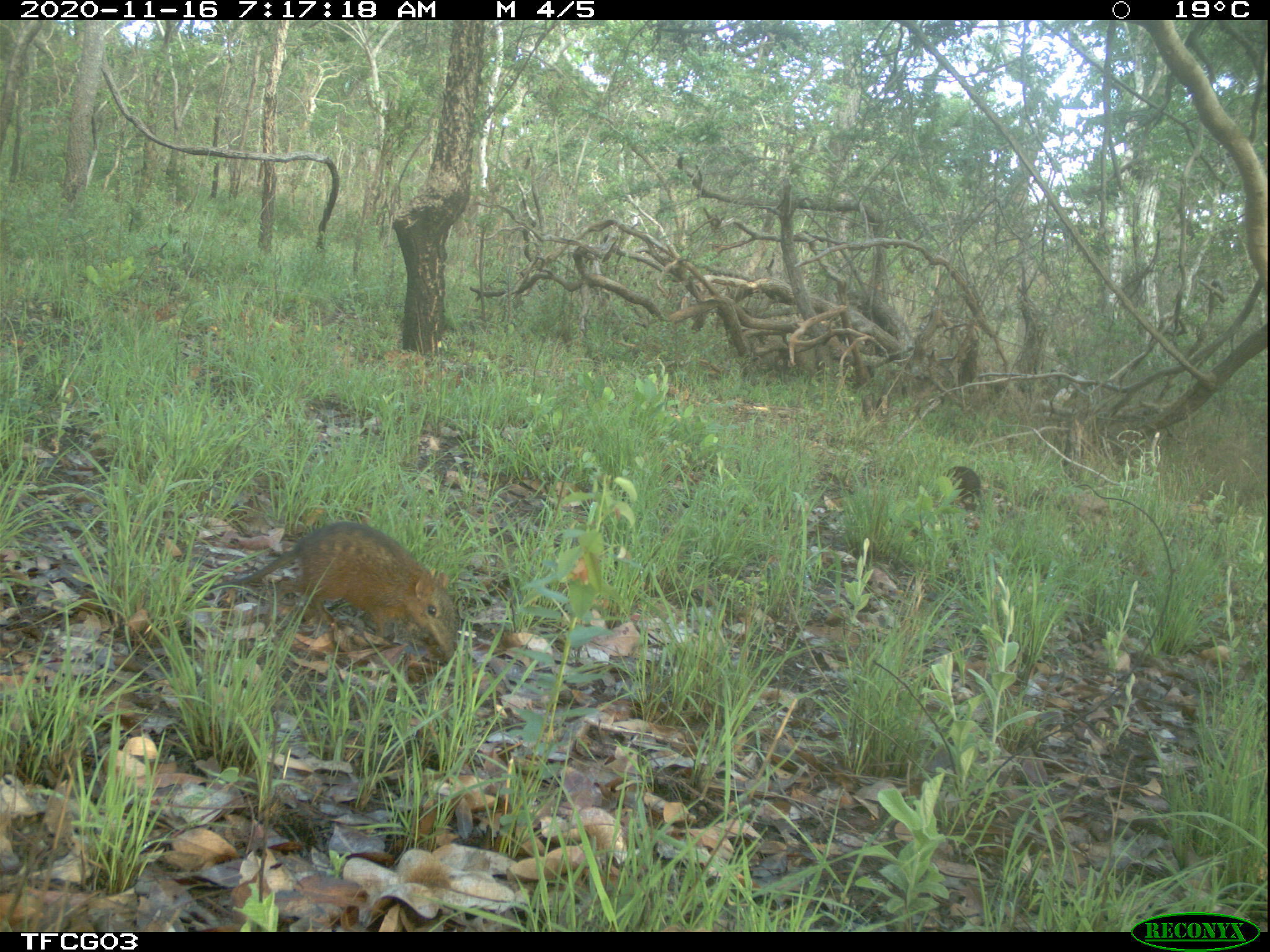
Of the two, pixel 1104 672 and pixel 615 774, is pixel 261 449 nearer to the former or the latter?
pixel 615 774

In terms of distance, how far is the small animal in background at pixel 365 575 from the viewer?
8.05 feet

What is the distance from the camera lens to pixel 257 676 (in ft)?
6.40

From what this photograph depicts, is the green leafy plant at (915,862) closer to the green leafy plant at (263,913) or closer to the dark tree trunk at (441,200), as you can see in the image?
the green leafy plant at (263,913)
